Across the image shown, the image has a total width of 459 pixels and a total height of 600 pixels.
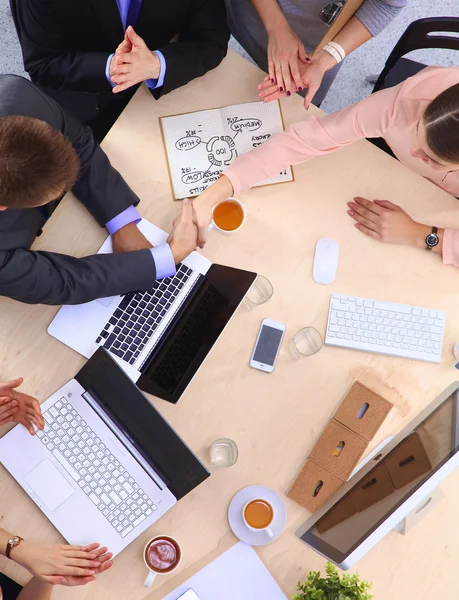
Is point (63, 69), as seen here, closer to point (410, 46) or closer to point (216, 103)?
point (216, 103)

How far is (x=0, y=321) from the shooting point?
4.45ft

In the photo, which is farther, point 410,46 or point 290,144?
point 410,46

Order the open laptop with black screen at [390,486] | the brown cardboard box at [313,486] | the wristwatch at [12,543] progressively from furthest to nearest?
the brown cardboard box at [313,486] → the wristwatch at [12,543] → the open laptop with black screen at [390,486]

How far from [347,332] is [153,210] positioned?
1.95ft

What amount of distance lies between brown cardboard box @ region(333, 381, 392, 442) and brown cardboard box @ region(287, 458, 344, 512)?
13 centimetres

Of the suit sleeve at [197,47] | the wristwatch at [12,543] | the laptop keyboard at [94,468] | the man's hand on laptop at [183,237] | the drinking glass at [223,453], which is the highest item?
the suit sleeve at [197,47]

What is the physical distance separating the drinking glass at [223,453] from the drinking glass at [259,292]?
0.34m

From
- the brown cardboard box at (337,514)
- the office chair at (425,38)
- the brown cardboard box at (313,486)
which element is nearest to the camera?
the brown cardboard box at (337,514)

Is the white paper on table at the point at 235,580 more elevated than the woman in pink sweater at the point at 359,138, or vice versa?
the woman in pink sweater at the point at 359,138

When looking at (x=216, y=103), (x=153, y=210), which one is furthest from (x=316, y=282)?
(x=216, y=103)

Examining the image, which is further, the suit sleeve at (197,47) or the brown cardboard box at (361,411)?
the suit sleeve at (197,47)

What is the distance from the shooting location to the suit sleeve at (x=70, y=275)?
4.17ft

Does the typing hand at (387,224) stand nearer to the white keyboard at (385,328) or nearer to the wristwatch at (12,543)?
the white keyboard at (385,328)

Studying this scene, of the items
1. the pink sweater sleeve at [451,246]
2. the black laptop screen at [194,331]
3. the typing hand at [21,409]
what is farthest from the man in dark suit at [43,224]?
the pink sweater sleeve at [451,246]
